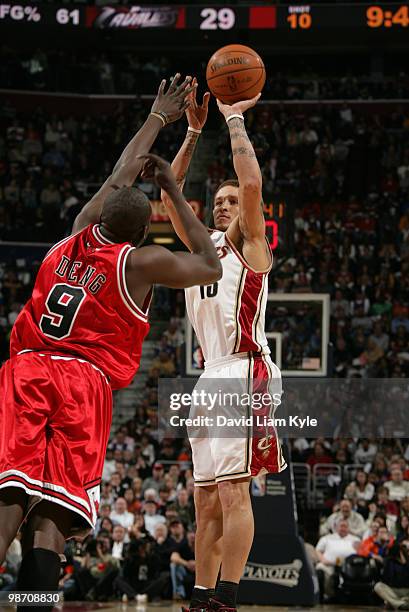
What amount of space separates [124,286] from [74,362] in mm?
393

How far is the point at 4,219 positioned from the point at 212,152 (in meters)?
5.35

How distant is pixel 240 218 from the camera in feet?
18.5

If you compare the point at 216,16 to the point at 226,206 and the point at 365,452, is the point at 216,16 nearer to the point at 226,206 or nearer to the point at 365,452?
the point at 365,452

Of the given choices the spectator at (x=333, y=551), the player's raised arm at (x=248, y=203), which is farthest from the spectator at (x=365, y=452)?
the player's raised arm at (x=248, y=203)

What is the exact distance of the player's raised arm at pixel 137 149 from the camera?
15.2ft

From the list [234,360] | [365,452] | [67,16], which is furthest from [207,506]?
[67,16]

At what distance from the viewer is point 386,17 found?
20.6 m

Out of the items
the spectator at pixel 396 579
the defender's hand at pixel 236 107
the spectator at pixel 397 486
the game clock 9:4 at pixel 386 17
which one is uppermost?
the game clock 9:4 at pixel 386 17

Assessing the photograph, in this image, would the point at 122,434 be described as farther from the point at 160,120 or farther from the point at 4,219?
A: the point at 160,120

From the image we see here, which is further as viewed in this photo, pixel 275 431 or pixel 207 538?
pixel 275 431

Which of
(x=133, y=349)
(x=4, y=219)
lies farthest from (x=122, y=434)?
(x=133, y=349)

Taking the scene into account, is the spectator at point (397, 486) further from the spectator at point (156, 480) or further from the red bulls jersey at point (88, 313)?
the red bulls jersey at point (88, 313)

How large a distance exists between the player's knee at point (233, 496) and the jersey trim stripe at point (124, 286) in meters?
1.49

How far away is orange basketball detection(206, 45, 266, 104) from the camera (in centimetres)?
612
